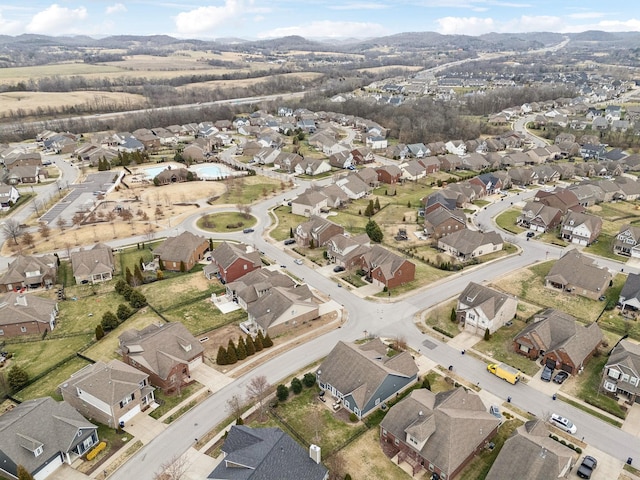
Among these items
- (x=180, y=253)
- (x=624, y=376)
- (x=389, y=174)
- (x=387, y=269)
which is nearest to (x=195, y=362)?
(x=180, y=253)

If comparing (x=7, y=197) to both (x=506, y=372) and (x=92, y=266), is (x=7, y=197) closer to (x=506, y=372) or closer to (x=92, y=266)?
(x=92, y=266)

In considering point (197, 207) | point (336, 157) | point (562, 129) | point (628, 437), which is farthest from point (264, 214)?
point (562, 129)

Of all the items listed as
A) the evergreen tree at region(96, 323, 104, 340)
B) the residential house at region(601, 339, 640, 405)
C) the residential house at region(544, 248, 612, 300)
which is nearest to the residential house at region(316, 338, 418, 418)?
the residential house at region(601, 339, 640, 405)

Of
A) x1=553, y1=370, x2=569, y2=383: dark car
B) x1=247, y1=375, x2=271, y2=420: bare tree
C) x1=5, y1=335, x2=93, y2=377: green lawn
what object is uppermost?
x1=247, y1=375, x2=271, y2=420: bare tree

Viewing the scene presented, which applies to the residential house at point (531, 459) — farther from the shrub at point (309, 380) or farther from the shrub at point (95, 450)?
the shrub at point (95, 450)

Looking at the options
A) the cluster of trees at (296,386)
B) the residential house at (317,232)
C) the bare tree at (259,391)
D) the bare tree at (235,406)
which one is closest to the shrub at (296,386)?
the cluster of trees at (296,386)

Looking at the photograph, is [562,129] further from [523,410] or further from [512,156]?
[523,410]

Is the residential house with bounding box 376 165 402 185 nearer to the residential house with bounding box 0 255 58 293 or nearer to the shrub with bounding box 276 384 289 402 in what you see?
the residential house with bounding box 0 255 58 293
